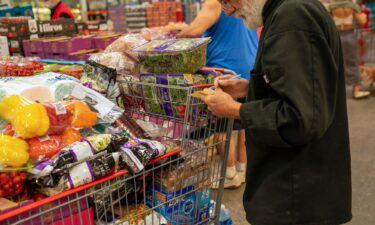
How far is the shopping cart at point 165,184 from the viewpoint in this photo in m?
1.29

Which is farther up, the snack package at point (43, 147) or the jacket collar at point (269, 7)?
the jacket collar at point (269, 7)

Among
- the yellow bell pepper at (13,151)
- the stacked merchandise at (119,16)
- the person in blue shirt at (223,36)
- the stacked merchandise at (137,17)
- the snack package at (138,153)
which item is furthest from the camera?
the stacked merchandise at (119,16)

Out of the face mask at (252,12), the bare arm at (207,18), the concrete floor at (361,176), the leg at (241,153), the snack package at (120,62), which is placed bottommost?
the concrete floor at (361,176)

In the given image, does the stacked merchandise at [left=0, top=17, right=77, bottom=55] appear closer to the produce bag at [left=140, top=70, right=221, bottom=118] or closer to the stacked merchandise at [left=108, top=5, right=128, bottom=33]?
the produce bag at [left=140, top=70, right=221, bottom=118]

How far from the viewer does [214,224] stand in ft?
5.71

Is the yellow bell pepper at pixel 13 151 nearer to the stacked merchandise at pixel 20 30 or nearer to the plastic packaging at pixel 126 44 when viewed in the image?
the plastic packaging at pixel 126 44

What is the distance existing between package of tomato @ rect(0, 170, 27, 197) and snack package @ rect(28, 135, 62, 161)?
0.22ft

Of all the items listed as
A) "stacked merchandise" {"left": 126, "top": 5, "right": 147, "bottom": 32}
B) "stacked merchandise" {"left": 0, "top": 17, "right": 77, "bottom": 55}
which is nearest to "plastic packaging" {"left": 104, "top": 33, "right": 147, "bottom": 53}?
"stacked merchandise" {"left": 0, "top": 17, "right": 77, "bottom": 55}

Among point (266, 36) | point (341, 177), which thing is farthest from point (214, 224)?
point (266, 36)

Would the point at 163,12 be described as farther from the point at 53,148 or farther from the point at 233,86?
the point at 53,148

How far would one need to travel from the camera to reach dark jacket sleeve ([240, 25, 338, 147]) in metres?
1.08

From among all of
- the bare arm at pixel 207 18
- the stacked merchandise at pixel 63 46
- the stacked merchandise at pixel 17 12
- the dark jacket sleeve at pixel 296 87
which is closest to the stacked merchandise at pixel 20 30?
the stacked merchandise at pixel 63 46

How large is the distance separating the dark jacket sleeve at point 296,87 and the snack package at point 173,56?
0.53 meters

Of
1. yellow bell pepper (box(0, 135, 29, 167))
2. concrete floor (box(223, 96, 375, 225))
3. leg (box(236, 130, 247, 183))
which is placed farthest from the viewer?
leg (box(236, 130, 247, 183))
